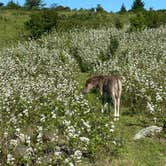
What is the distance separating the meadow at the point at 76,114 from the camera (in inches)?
453

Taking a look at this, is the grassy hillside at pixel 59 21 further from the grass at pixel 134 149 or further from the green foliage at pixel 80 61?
the grass at pixel 134 149

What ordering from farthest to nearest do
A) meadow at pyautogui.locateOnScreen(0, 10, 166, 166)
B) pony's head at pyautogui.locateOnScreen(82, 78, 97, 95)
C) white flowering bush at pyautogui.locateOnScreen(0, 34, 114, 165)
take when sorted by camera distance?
pony's head at pyautogui.locateOnScreen(82, 78, 97, 95)
meadow at pyautogui.locateOnScreen(0, 10, 166, 166)
white flowering bush at pyautogui.locateOnScreen(0, 34, 114, 165)

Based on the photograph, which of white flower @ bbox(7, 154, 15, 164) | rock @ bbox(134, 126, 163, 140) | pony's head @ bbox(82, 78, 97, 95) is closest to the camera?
white flower @ bbox(7, 154, 15, 164)

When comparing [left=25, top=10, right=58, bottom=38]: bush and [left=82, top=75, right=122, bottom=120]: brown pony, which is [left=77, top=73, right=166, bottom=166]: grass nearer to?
[left=82, top=75, right=122, bottom=120]: brown pony

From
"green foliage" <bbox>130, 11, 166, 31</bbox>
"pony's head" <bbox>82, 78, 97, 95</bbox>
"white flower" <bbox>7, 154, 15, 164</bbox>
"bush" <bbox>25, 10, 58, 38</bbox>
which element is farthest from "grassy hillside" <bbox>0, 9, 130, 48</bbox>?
"white flower" <bbox>7, 154, 15, 164</bbox>

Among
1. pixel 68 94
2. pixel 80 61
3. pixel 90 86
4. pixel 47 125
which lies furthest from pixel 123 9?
pixel 47 125

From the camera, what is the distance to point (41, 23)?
41.4 meters

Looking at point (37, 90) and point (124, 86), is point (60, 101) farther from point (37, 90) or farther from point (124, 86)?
point (124, 86)

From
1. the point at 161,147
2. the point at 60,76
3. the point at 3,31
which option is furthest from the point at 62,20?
the point at 161,147

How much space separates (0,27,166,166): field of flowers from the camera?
1151 centimetres

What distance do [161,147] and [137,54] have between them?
1050 centimetres

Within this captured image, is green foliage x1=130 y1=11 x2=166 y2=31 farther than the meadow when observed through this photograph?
Yes

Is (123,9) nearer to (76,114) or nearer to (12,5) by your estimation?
(12,5)

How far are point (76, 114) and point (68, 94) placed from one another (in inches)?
118
